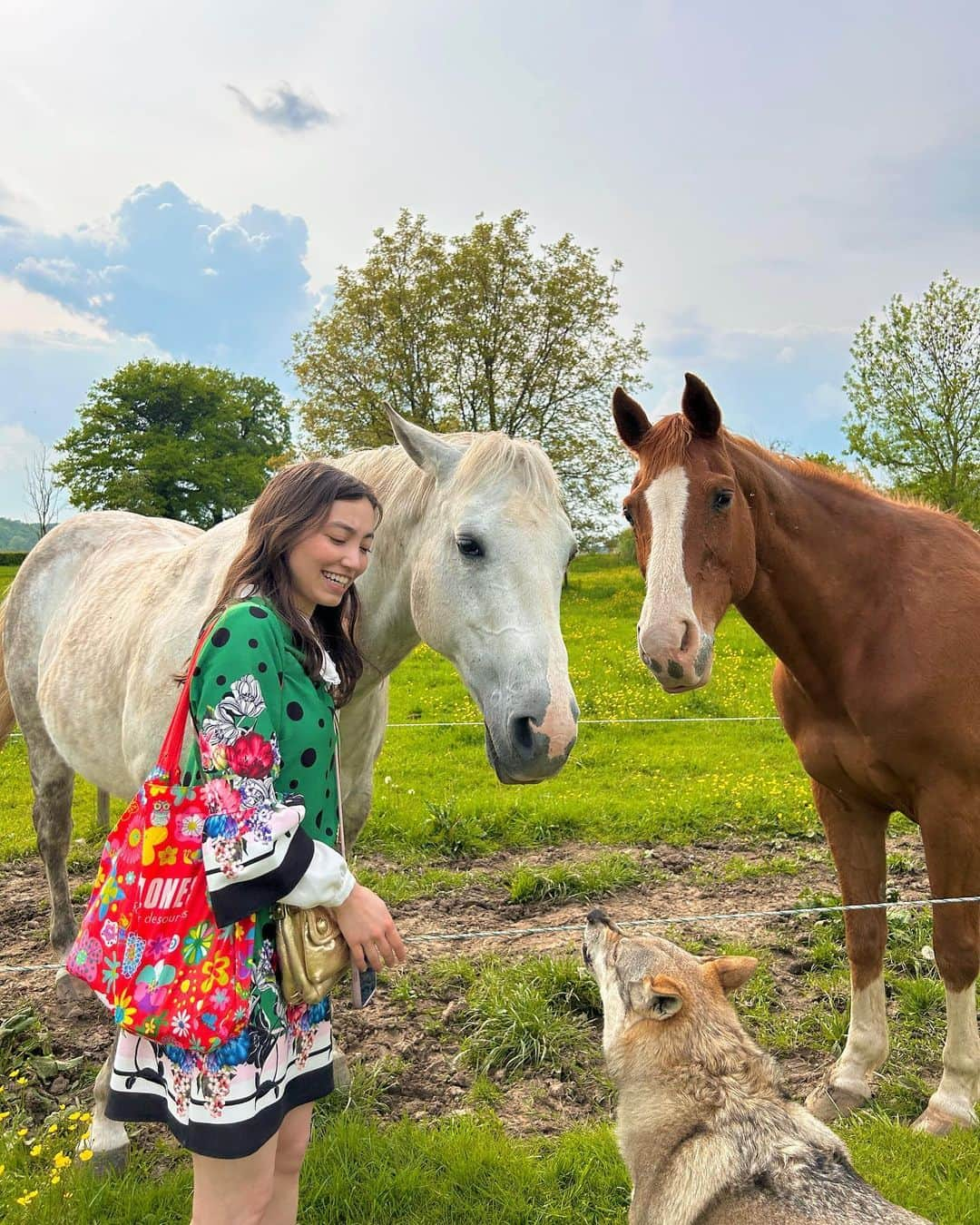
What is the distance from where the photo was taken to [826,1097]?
362cm

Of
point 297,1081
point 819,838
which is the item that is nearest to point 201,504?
point 819,838

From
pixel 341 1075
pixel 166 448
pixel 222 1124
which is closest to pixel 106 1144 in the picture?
pixel 341 1075

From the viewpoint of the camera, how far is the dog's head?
95.8 inches

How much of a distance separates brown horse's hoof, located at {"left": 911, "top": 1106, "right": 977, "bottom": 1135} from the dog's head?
1.47 meters

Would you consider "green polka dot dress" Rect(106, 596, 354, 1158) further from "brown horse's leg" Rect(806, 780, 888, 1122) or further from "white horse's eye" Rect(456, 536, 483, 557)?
"brown horse's leg" Rect(806, 780, 888, 1122)

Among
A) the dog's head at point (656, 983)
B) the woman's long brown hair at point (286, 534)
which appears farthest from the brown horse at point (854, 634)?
the woman's long brown hair at point (286, 534)

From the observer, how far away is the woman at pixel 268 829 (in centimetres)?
173

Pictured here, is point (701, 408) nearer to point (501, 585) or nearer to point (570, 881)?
point (501, 585)

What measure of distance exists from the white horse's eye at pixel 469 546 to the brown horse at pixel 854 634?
0.77m

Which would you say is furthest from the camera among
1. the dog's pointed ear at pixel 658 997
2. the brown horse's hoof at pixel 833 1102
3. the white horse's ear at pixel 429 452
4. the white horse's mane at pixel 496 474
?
the brown horse's hoof at pixel 833 1102

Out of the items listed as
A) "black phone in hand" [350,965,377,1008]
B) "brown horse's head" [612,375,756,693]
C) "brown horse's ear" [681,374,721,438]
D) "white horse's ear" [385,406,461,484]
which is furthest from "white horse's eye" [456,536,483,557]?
"black phone in hand" [350,965,377,1008]

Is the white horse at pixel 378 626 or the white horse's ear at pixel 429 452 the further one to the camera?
the white horse's ear at pixel 429 452

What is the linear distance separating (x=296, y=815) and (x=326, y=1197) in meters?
2.18

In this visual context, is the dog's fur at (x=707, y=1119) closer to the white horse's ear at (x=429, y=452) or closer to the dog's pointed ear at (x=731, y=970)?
the dog's pointed ear at (x=731, y=970)
